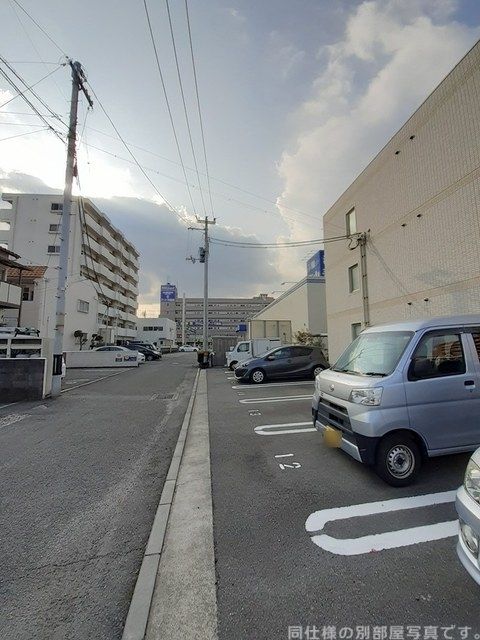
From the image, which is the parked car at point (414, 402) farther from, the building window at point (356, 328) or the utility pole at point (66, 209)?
the building window at point (356, 328)

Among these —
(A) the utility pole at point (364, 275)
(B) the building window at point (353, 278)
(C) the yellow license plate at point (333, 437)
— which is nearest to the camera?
(C) the yellow license plate at point (333, 437)

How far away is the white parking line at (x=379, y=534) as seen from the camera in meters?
2.56

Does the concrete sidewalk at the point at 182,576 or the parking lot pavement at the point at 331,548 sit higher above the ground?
the parking lot pavement at the point at 331,548

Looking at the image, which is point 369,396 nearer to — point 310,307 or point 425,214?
point 425,214

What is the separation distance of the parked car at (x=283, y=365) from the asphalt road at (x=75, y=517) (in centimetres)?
637

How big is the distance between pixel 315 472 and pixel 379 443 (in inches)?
37.9

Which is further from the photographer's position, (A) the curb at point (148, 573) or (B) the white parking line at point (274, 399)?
(B) the white parking line at point (274, 399)

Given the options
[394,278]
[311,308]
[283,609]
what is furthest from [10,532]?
[311,308]

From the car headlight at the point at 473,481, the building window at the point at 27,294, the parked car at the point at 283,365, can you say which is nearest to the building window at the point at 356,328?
the parked car at the point at 283,365

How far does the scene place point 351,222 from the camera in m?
16.3

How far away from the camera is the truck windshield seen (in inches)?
156

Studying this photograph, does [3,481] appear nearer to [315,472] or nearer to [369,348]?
[315,472]

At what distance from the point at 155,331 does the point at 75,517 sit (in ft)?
219

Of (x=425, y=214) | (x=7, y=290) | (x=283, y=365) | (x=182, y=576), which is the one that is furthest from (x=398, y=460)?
(x=7, y=290)
